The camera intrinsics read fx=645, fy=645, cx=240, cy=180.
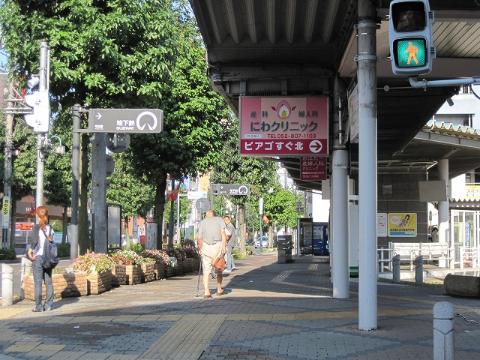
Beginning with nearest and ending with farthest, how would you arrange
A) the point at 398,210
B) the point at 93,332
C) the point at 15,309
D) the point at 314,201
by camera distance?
the point at 93,332
the point at 15,309
the point at 398,210
the point at 314,201

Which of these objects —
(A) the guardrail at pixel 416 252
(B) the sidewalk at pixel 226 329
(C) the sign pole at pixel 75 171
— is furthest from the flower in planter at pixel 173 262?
(A) the guardrail at pixel 416 252

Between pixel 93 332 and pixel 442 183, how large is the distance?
18654 millimetres

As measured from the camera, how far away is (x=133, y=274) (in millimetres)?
16641

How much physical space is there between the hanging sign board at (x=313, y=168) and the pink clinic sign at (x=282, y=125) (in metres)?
4.27

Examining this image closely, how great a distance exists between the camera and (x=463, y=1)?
9547 mm

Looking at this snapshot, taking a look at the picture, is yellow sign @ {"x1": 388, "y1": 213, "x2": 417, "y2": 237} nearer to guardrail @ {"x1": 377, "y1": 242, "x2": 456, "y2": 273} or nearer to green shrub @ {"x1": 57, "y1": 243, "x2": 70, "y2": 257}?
guardrail @ {"x1": 377, "y1": 242, "x2": 456, "y2": 273}

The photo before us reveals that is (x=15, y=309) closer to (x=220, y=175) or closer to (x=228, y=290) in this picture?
(x=228, y=290)

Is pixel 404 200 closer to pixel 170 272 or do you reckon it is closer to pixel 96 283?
pixel 170 272

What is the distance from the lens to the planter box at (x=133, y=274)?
649 inches

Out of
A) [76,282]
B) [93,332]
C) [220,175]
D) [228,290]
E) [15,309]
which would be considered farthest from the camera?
[220,175]

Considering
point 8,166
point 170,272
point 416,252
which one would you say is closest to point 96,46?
point 170,272

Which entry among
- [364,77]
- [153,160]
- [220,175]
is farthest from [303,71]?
[220,175]

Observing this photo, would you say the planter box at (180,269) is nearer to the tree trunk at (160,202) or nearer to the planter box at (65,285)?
the tree trunk at (160,202)

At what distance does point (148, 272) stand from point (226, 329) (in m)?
8.99
